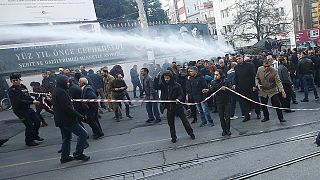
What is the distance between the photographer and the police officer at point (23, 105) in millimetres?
8516

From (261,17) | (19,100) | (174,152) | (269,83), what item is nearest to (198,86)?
(269,83)

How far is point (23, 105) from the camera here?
8648 millimetres

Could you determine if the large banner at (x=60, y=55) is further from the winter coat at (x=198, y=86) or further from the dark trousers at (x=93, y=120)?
the winter coat at (x=198, y=86)

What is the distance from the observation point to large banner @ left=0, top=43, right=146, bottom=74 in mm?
16172

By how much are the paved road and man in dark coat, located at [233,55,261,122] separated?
576 millimetres

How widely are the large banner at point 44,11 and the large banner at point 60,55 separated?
143 centimetres

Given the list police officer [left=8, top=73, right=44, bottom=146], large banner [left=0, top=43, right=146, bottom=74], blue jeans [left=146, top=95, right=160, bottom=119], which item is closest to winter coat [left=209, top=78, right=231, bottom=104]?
blue jeans [left=146, top=95, right=160, bottom=119]

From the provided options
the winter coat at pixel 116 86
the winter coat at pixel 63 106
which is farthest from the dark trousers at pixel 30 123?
the winter coat at pixel 116 86

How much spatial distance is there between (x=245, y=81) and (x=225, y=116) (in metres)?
1.91

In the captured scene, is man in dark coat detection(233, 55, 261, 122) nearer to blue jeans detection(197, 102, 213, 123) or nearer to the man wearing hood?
blue jeans detection(197, 102, 213, 123)

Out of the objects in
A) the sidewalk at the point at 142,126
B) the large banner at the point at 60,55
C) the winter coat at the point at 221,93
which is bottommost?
the sidewalk at the point at 142,126

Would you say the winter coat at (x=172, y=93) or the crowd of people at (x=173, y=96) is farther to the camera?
the winter coat at (x=172, y=93)

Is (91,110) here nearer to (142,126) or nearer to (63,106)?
(142,126)

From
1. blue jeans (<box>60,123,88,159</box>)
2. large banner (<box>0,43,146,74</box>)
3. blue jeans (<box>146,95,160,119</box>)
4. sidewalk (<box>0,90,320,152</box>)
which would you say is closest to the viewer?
blue jeans (<box>60,123,88,159</box>)
